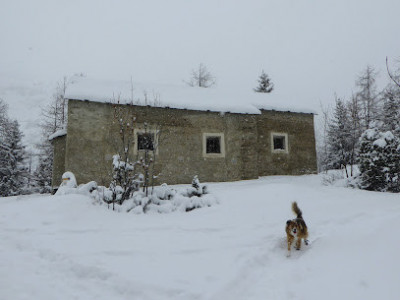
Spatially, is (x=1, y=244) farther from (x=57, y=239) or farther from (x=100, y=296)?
(x=100, y=296)

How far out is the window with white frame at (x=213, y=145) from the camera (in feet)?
44.0

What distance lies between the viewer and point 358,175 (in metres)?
10.5

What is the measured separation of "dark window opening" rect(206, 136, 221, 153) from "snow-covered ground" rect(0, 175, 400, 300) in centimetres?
671

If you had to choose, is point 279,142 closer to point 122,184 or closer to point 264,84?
point 122,184

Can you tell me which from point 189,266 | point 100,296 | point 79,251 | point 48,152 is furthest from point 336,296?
point 48,152

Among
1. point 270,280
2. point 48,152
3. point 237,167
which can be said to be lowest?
point 270,280

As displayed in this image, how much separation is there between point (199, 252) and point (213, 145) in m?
9.77

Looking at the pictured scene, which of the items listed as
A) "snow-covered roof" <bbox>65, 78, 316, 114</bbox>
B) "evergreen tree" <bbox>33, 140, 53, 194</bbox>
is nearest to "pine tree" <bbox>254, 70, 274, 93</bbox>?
"snow-covered roof" <bbox>65, 78, 316, 114</bbox>

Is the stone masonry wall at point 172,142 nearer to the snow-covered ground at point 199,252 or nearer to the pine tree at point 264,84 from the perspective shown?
the snow-covered ground at point 199,252

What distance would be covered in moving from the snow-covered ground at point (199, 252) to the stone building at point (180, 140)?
4.85 m

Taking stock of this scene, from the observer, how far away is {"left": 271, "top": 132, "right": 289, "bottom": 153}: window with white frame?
51.3ft

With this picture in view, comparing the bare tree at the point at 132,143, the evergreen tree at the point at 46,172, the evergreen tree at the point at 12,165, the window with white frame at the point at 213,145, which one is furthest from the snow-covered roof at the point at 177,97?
the evergreen tree at the point at 12,165

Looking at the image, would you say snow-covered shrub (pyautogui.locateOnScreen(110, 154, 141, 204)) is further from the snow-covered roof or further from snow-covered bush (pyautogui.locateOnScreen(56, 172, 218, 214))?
the snow-covered roof

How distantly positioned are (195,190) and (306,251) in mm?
3818
